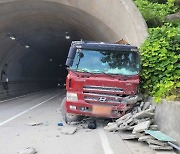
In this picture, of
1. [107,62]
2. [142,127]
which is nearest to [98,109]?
[107,62]

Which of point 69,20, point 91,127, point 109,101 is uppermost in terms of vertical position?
point 69,20

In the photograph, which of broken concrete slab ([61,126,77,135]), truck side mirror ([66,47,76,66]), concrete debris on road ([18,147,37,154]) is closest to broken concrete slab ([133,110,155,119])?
broken concrete slab ([61,126,77,135])

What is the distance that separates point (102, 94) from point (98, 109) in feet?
1.55

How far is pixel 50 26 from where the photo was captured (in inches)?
907

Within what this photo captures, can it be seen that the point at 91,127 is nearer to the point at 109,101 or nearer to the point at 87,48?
the point at 109,101

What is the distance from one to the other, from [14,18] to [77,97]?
1070cm

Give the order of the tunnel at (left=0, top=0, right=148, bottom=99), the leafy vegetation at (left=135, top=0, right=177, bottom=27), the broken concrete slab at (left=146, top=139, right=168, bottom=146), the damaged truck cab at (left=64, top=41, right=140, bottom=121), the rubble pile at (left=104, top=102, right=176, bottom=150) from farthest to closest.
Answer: the leafy vegetation at (left=135, top=0, right=177, bottom=27) → the tunnel at (left=0, top=0, right=148, bottom=99) → the damaged truck cab at (left=64, top=41, right=140, bottom=121) → the rubble pile at (left=104, top=102, right=176, bottom=150) → the broken concrete slab at (left=146, top=139, right=168, bottom=146)

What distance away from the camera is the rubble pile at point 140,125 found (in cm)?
762

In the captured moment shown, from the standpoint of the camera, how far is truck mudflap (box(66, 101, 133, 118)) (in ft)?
34.2

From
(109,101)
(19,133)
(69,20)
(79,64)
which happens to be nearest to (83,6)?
(69,20)

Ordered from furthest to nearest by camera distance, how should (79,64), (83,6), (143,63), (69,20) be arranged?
(69,20), (83,6), (143,63), (79,64)

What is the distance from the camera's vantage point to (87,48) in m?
11.1

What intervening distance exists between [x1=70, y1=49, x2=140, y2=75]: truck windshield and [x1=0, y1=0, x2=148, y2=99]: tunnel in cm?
317

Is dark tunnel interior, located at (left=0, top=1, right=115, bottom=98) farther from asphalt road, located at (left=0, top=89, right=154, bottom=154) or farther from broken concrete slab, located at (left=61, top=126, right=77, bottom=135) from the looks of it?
asphalt road, located at (left=0, top=89, right=154, bottom=154)
